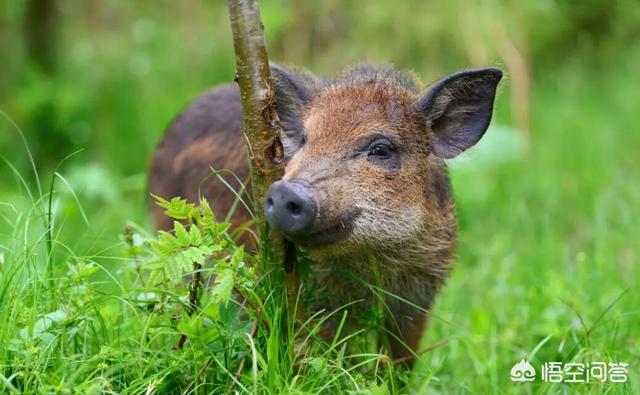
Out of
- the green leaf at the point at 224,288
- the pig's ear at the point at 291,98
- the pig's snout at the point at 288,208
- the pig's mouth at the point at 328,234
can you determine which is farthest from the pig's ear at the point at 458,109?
the green leaf at the point at 224,288

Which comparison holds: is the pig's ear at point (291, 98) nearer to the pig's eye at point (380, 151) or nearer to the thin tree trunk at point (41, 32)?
the pig's eye at point (380, 151)

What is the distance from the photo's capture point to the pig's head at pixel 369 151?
3.72 metres

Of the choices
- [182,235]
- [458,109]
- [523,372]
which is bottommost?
[523,372]

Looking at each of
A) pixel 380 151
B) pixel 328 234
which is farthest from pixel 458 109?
pixel 328 234

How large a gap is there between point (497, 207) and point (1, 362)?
5.57 m

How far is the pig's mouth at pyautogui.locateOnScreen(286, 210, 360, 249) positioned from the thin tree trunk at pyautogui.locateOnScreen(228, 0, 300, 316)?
0.07 m

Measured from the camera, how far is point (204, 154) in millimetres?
5387

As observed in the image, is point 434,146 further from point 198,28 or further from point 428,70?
point 198,28

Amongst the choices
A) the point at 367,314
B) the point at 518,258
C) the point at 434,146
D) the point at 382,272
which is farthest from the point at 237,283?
the point at 518,258

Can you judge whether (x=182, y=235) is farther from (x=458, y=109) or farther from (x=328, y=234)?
(x=458, y=109)

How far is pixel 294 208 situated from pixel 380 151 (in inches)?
31.9

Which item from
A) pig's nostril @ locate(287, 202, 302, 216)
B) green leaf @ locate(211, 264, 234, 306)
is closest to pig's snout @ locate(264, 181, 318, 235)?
pig's nostril @ locate(287, 202, 302, 216)

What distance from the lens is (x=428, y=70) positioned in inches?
404

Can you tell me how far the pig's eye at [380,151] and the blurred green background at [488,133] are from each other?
30.3 inches
